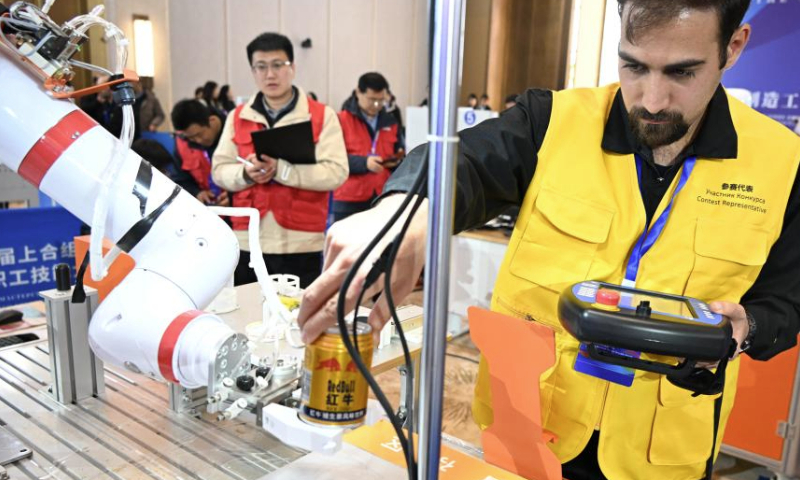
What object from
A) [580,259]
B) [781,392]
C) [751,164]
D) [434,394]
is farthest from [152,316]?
[781,392]

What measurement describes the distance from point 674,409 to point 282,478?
25.7 inches

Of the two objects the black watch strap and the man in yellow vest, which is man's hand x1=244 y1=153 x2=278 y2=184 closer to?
the man in yellow vest

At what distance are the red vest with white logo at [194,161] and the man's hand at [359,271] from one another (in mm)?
2748

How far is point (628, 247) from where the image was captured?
101 centimetres

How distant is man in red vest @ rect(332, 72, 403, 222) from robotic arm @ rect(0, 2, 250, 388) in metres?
2.80

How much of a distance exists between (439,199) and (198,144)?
291 centimetres

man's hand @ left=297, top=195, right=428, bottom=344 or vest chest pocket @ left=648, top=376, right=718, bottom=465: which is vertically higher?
man's hand @ left=297, top=195, right=428, bottom=344

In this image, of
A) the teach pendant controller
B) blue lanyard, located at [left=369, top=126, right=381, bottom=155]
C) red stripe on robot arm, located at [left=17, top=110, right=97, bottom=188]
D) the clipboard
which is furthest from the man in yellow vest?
blue lanyard, located at [left=369, top=126, right=381, bottom=155]

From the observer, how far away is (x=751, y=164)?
995 millimetres

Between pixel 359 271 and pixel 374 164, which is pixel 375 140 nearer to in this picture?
pixel 374 164

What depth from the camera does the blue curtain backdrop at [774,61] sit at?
7.95 ft

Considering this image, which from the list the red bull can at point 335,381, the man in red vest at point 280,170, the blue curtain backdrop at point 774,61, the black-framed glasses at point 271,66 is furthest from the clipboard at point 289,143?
the red bull can at point 335,381

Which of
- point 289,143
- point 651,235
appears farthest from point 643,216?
point 289,143

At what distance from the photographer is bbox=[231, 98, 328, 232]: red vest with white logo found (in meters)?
2.58
